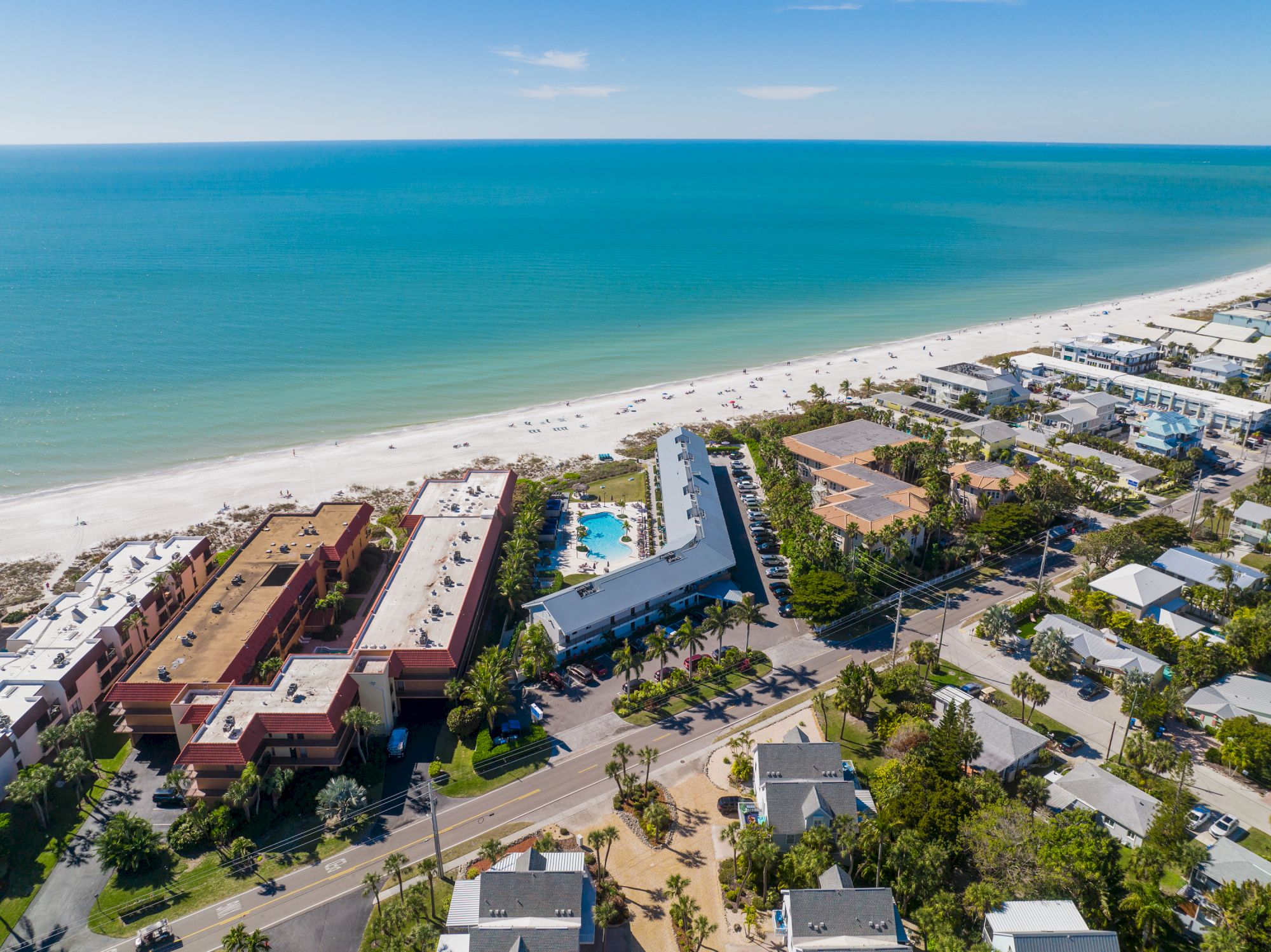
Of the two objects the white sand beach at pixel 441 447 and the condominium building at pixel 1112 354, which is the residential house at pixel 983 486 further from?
the condominium building at pixel 1112 354

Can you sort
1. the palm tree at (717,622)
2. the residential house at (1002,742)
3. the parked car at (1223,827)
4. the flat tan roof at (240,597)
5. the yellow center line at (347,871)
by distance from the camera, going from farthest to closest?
1. the palm tree at (717,622)
2. the flat tan roof at (240,597)
3. the residential house at (1002,742)
4. the parked car at (1223,827)
5. the yellow center line at (347,871)

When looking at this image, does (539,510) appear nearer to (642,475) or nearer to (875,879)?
(642,475)

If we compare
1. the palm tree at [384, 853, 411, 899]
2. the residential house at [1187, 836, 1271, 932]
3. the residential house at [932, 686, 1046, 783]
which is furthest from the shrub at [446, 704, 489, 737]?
the residential house at [1187, 836, 1271, 932]

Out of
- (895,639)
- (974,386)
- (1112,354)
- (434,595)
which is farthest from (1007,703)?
(1112,354)

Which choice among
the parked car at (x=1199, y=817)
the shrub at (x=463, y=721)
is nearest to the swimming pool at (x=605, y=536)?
the shrub at (x=463, y=721)

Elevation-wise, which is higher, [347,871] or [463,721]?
[463,721]

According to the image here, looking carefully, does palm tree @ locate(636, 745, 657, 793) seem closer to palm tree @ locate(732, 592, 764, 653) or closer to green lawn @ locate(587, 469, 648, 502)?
palm tree @ locate(732, 592, 764, 653)

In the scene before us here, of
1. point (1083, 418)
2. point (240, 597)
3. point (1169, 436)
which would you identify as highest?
point (1083, 418)

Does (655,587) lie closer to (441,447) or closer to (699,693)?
(699,693)
